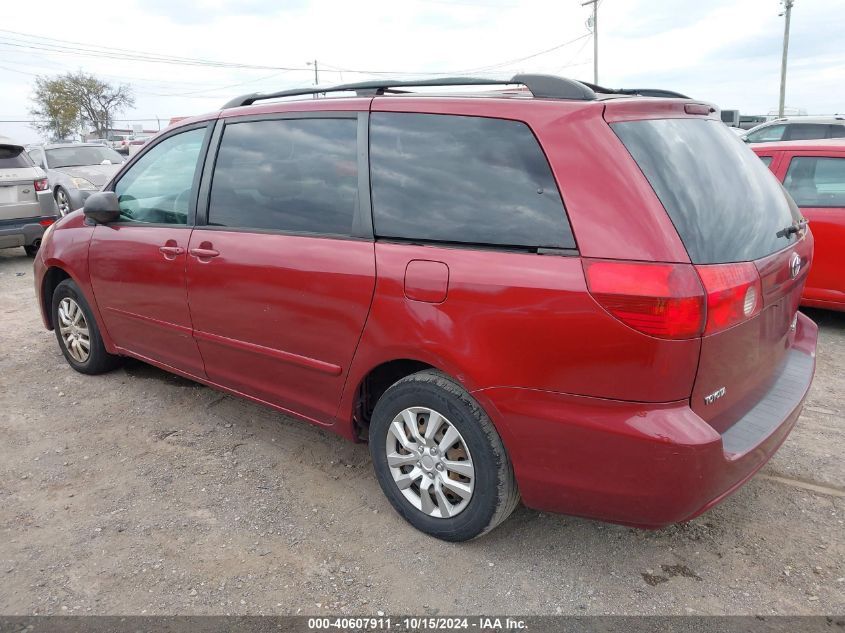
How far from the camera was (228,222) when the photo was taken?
3.34 meters

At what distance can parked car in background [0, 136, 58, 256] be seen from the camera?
8492 millimetres

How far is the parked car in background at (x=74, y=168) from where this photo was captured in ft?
36.9

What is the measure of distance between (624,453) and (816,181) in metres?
4.52

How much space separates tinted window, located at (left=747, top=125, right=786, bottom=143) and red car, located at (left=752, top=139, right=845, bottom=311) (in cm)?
706

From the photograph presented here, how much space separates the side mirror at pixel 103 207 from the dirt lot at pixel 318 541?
127 cm

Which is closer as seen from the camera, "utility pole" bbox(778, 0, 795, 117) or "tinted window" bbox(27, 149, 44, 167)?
"tinted window" bbox(27, 149, 44, 167)

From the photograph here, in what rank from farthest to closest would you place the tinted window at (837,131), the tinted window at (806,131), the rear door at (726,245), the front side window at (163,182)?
1. the tinted window at (806,131)
2. the tinted window at (837,131)
3. the front side window at (163,182)
4. the rear door at (726,245)

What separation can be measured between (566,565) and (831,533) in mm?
1152

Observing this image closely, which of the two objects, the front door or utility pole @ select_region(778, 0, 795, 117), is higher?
utility pole @ select_region(778, 0, 795, 117)

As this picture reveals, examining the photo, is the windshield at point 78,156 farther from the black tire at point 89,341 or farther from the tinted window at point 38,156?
the black tire at point 89,341

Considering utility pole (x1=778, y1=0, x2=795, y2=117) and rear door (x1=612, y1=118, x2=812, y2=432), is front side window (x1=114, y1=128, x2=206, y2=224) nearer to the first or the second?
rear door (x1=612, y1=118, x2=812, y2=432)

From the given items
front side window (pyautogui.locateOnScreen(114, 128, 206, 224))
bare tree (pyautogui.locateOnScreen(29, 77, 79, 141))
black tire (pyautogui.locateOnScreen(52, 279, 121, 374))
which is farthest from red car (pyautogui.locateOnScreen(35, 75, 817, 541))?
bare tree (pyautogui.locateOnScreen(29, 77, 79, 141))

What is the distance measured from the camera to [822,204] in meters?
5.37

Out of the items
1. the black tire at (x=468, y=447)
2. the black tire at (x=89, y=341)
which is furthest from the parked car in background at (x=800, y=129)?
the black tire at (x=89, y=341)
